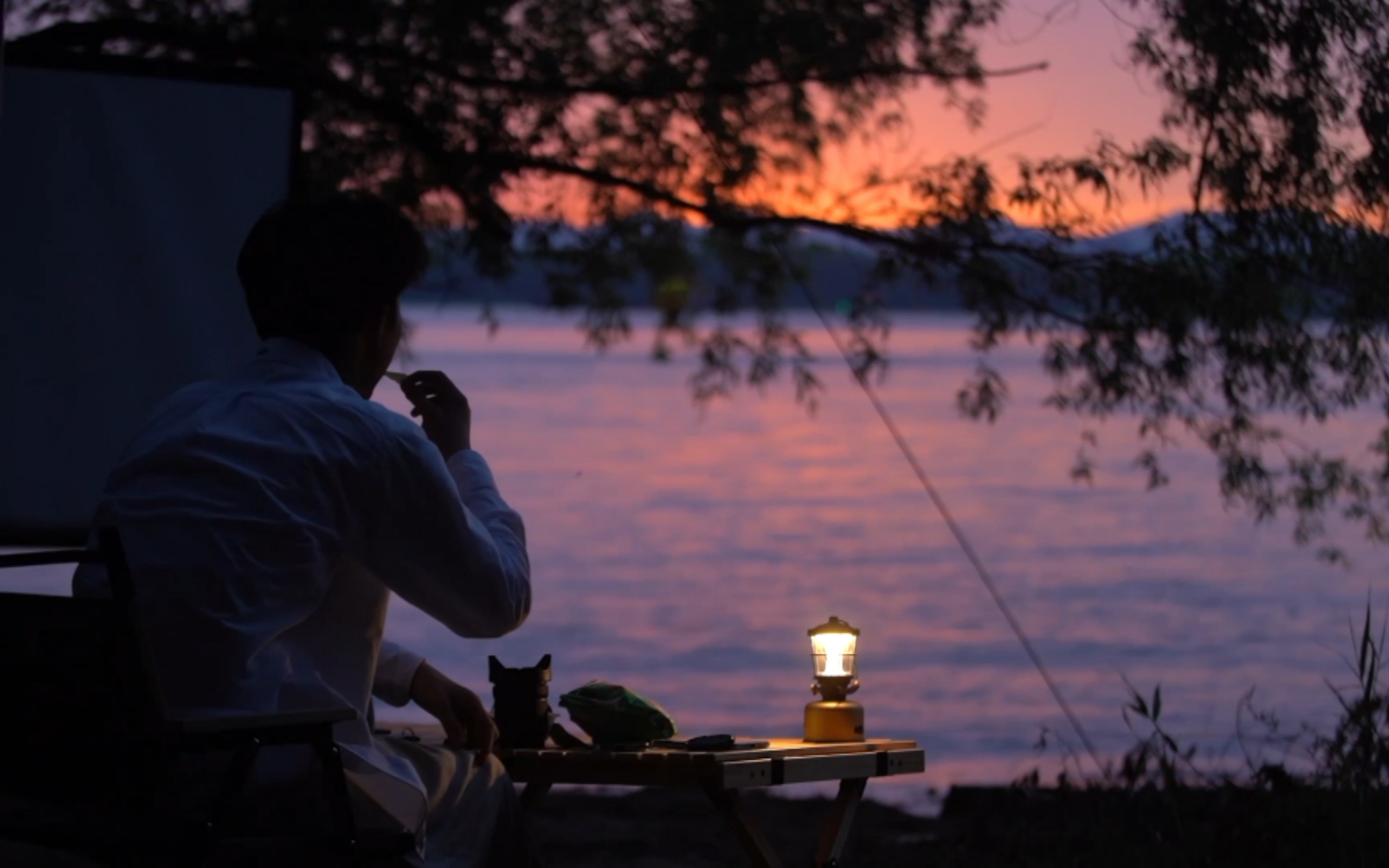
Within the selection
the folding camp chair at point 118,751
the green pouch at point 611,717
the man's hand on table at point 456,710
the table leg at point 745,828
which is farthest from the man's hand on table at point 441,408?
the table leg at point 745,828

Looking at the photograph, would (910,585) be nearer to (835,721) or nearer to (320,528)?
(835,721)

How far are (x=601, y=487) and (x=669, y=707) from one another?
1309cm

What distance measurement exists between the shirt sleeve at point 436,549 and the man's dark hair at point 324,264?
0.21 metres

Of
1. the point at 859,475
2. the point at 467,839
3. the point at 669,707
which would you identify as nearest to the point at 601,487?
the point at 859,475

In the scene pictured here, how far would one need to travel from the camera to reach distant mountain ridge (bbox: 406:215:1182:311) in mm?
5863

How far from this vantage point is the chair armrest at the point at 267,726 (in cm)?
187

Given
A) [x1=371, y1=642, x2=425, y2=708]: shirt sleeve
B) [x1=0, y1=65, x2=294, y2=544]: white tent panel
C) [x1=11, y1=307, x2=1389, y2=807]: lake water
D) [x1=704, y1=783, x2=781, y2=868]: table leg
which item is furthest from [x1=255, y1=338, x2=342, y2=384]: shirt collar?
[x1=11, y1=307, x2=1389, y2=807]: lake water

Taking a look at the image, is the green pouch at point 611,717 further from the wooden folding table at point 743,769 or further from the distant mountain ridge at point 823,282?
the distant mountain ridge at point 823,282

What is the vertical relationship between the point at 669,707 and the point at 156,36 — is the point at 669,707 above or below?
below

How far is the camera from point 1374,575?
1499 cm

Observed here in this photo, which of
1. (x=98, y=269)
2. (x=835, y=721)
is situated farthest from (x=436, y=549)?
(x=98, y=269)

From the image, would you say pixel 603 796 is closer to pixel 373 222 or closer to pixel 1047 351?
pixel 1047 351

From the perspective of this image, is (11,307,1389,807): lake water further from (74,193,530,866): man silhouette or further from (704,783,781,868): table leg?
(74,193,530,866): man silhouette

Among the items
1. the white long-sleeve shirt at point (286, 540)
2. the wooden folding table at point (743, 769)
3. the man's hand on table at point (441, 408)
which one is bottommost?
the wooden folding table at point (743, 769)
